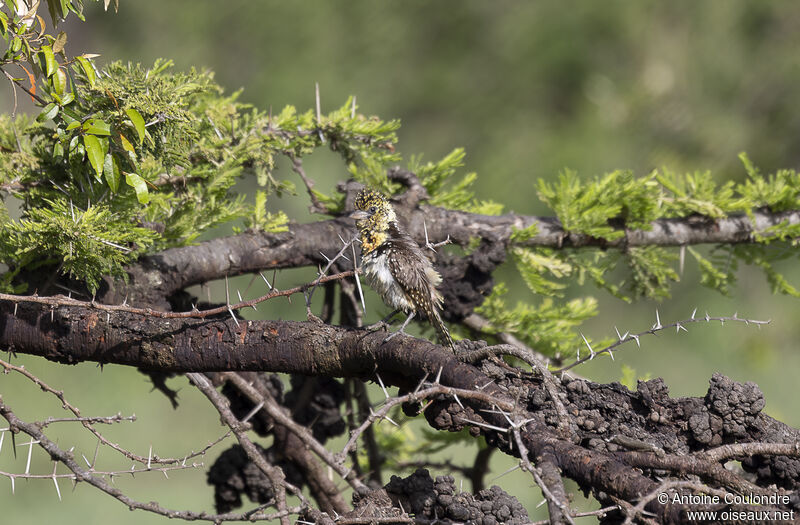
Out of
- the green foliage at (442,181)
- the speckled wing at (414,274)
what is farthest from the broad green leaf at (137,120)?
the green foliage at (442,181)

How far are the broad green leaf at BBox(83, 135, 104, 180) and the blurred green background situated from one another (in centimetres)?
681

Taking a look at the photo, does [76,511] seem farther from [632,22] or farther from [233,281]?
[632,22]

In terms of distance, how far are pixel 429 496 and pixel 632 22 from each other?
30.2 ft

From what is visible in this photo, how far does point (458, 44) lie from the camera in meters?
10.9

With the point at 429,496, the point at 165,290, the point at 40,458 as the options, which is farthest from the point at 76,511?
the point at 429,496

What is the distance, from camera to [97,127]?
6.55ft

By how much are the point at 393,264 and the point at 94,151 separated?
101 centimetres

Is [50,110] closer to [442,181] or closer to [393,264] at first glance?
[393,264]

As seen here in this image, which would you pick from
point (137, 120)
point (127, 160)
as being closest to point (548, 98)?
point (127, 160)

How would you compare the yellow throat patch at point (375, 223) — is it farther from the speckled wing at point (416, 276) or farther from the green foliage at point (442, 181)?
the green foliage at point (442, 181)

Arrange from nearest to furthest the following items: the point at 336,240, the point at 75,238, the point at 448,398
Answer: the point at 448,398
the point at 75,238
the point at 336,240

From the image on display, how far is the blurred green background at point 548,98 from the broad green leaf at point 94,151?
6.81 metres

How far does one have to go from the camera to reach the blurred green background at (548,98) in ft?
30.1

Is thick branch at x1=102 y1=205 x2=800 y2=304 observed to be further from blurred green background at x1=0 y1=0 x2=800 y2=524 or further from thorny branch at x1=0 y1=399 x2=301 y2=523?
blurred green background at x1=0 y1=0 x2=800 y2=524
